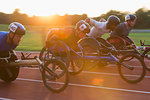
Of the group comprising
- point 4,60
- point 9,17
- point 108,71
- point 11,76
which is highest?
point 4,60

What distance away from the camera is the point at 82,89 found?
19.0ft

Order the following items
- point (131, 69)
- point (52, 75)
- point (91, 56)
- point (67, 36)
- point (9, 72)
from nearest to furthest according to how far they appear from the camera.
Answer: point (52, 75)
point (9, 72)
point (131, 69)
point (67, 36)
point (91, 56)

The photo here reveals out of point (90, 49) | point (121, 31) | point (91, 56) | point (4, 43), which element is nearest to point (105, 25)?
point (121, 31)

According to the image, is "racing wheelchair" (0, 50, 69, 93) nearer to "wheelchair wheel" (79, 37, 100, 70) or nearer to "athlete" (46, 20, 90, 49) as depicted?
"athlete" (46, 20, 90, 49)

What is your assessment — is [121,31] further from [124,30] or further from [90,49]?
[90,49]

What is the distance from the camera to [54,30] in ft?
23.2

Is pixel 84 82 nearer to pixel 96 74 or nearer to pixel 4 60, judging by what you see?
pixel 96 74

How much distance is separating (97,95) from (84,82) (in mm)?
1238

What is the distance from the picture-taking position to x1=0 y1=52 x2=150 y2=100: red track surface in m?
5.20

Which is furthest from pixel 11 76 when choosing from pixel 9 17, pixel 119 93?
pixel 9 17

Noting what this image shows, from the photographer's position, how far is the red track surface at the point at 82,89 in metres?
5.20

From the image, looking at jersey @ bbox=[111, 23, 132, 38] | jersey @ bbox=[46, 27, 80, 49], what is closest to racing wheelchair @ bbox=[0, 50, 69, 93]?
jersey @ bbox=[46, 27, 80, 49]

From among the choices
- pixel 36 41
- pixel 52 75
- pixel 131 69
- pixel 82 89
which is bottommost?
pixel 36 41

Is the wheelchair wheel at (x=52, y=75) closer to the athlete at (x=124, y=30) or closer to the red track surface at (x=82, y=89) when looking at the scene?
the red track surface at (x=82, y=89)
